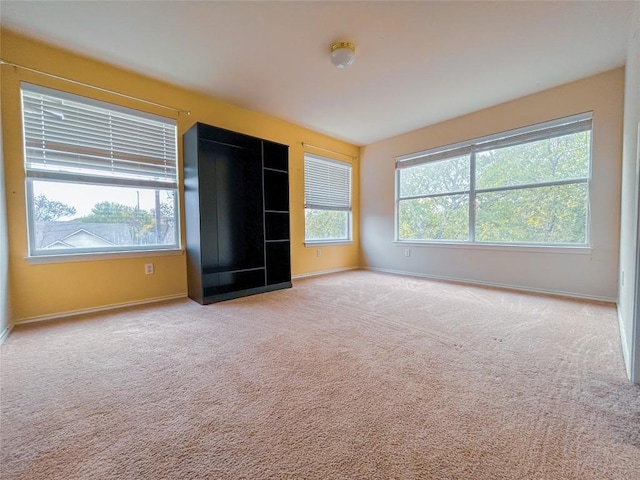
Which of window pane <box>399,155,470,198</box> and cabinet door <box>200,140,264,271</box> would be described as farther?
window pane <box>399,155,470,198</box>

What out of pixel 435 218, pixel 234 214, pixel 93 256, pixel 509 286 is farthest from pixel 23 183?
pixel 509 286

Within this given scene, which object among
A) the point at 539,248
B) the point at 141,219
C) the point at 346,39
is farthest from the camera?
the point at 539,248

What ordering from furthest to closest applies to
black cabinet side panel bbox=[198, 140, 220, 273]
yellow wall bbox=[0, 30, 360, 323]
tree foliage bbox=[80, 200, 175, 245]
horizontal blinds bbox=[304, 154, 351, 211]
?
horizontal blinds bbox=[304, 154, 351, 211]
black cabinet side panel bbox=[198, 140, 220, 273]
tree foliage bbox=[80, 200, 175, 245]
yellow wall bbox=[0, 30, 360, 323]

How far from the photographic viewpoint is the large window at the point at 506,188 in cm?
314

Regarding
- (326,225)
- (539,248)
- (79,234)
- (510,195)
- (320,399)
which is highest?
(510,195)

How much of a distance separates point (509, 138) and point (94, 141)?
4960 millimetres

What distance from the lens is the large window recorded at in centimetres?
314

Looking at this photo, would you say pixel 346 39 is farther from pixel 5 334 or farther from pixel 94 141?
pixel 5 334

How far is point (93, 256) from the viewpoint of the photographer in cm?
267

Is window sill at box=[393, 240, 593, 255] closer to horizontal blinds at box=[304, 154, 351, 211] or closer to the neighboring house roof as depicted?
horizontal blinds at box=[304, 154, 351, 211]

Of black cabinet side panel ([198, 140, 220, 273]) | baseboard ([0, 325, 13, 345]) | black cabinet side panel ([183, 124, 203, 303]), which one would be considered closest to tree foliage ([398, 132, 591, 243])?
black cabinet side panel ([198, 140, 220, 273])

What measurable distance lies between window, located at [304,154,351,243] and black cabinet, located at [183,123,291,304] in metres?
0.80

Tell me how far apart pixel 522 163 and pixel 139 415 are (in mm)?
4590

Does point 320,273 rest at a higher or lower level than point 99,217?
lower
